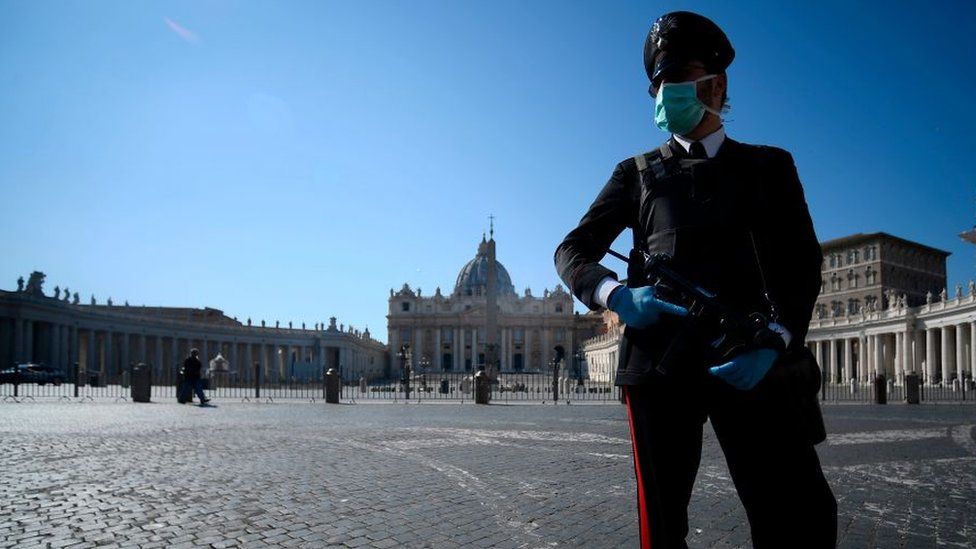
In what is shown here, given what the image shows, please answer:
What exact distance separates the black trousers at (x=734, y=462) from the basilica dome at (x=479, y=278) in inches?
5299

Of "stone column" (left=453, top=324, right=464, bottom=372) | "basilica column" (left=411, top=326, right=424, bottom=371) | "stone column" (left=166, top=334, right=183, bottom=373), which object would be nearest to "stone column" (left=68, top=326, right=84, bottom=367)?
"stone column" (left=166, top=334, right=183, bottom=373)

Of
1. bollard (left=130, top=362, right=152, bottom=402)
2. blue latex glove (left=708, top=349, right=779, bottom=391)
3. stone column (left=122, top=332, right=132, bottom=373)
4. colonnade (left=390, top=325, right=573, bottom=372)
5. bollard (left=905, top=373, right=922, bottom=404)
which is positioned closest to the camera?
blue latex glove (left=708, top=349, right=779, bottom=391)

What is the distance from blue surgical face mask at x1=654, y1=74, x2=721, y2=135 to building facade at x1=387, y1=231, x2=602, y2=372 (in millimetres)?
119749

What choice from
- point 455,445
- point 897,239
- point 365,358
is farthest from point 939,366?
point 365,358

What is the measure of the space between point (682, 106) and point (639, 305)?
0.88m

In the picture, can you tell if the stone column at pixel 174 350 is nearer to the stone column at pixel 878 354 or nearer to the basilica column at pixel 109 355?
the basilica column at pixel 109 355

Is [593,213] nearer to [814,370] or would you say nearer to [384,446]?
[814,370]

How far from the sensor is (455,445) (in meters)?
11.7

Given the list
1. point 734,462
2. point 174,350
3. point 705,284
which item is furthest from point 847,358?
point 705,284

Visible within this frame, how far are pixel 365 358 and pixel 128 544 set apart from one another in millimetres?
124047

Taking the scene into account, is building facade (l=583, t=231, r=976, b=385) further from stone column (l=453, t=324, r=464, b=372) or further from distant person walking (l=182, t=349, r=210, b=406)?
stone column (l=453, t=324, r=464, b=372)

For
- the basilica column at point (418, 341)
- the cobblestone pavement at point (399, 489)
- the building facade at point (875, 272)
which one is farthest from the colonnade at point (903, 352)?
the basilica column at point (418, 341)

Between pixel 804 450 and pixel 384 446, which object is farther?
pixel 384 446

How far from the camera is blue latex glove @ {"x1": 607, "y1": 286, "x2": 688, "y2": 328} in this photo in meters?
2.50
